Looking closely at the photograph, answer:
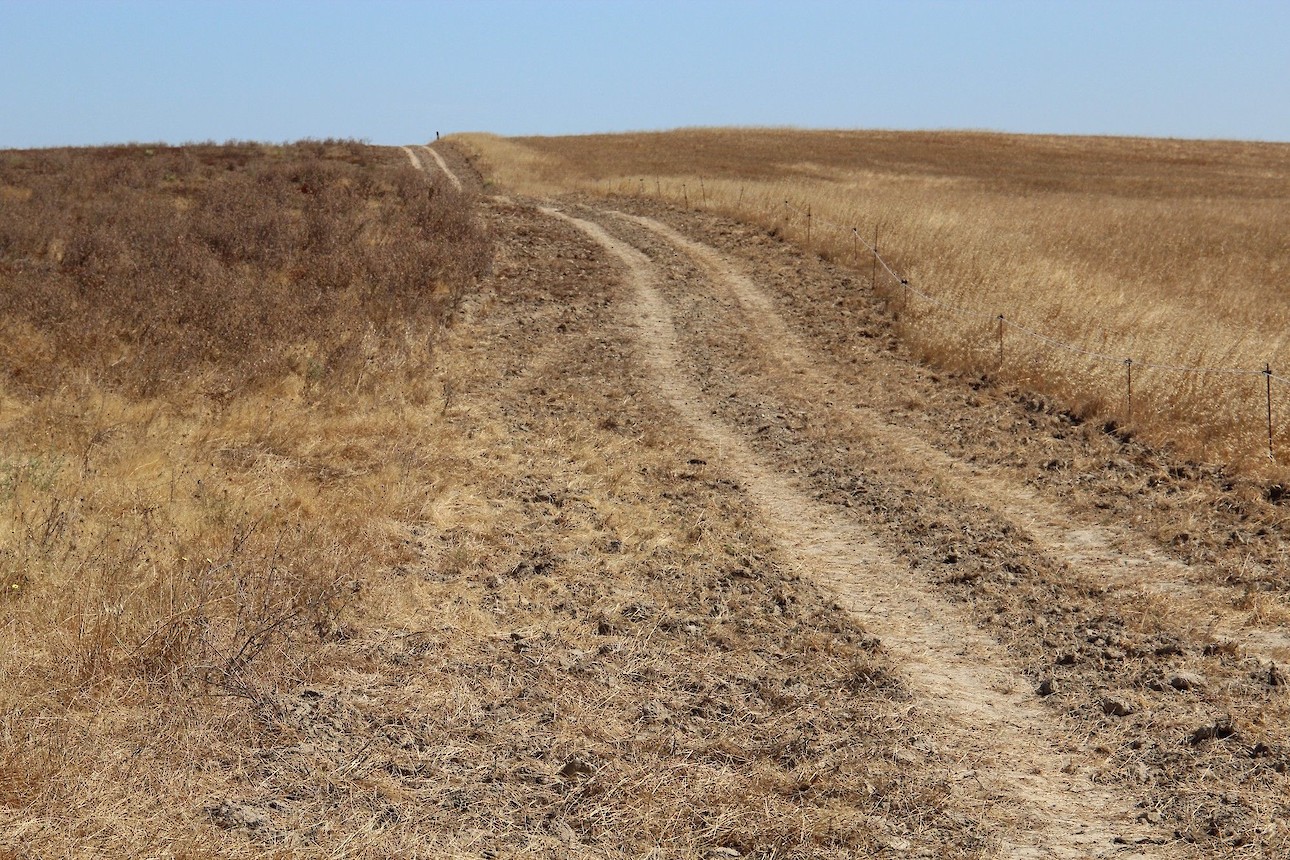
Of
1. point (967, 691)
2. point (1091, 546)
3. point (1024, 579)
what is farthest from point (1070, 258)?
point (967, 691)

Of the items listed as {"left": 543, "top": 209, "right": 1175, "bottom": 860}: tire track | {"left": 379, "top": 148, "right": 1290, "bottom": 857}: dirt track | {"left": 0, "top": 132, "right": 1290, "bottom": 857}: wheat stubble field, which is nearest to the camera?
{"left": 0, "top": 132, "right": 1290, "bottom": 857}: wheat stubble field

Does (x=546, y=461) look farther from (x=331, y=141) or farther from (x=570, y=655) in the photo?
(x=331, y=141)

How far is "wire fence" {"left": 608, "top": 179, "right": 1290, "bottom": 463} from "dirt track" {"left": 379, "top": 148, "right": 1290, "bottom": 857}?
1.09 m

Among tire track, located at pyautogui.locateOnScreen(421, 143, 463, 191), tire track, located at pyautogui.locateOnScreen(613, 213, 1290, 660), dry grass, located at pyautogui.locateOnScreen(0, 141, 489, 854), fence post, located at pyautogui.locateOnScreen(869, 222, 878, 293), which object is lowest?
tire track, located at pyautogui.locateOnScreen(613, 213, 1290, 660)

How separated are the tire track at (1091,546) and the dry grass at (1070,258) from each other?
6.66ft

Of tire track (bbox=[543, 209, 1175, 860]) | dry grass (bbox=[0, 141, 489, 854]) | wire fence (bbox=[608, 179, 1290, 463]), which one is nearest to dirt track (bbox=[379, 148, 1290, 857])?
tire track (bbox=[543, 209, 1175, 860])

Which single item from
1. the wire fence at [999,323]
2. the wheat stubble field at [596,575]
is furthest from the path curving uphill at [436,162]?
the wheat stubble field at [596,575]

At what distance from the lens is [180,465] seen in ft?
29.3

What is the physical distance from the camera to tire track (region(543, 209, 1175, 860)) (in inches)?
199

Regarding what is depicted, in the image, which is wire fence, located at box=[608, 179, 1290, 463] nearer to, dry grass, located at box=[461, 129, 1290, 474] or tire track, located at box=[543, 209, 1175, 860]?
dry grass, located at box=[461, 129, 1290, 474]

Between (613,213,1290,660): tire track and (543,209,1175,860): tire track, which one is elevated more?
(613,213,1290,660): tire track

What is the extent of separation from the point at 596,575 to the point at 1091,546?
434 cm

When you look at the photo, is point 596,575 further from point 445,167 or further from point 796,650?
point 445,167

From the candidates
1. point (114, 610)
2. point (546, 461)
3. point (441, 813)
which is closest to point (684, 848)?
point (441, 813)
